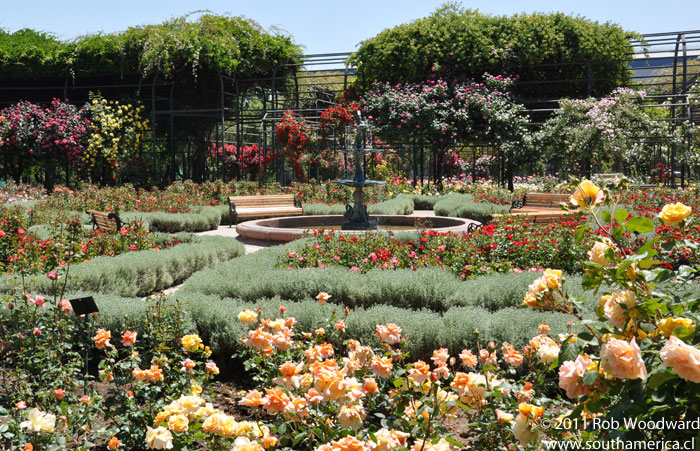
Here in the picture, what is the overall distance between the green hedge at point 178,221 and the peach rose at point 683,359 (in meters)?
9.71

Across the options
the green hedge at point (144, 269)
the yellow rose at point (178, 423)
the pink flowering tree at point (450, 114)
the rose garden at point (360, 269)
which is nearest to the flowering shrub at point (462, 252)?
the rose garden at point (360, 269)

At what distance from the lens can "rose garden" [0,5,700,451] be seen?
1.73 metres

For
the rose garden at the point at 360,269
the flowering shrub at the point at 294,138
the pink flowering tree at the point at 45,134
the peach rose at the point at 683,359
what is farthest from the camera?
the flowering shrub at the point at 294,138

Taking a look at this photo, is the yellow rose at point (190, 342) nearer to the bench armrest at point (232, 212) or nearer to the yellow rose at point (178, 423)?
the yellow rose at point (178, 423)

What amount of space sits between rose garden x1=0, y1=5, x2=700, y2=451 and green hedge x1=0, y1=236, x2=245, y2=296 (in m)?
0.03

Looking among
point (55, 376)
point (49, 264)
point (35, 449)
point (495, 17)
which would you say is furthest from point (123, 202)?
point (495, 17)

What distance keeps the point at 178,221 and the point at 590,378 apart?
9.88 meters

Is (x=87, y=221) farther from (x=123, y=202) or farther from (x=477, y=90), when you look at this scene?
(x=477, y=90)

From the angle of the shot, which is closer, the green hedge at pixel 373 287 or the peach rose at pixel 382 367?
the peach rose at pixel 382 367

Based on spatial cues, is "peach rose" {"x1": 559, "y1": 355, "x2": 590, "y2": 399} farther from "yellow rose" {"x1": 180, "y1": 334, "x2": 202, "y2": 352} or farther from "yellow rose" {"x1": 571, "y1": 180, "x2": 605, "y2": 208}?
"yellow rose" {"x1": 180, "y1": 334, "x2": 202, "y2": 352}

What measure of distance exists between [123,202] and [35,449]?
10.8 metres

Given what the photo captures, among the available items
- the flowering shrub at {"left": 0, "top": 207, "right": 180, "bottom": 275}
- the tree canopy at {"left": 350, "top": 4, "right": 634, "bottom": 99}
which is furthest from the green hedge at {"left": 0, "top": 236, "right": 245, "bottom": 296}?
the tree canopy at {"left": 350, "top": 4, "right": 634, "bottom": 99}

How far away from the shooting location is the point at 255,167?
19.9 meters

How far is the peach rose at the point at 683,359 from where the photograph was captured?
1193 mm
